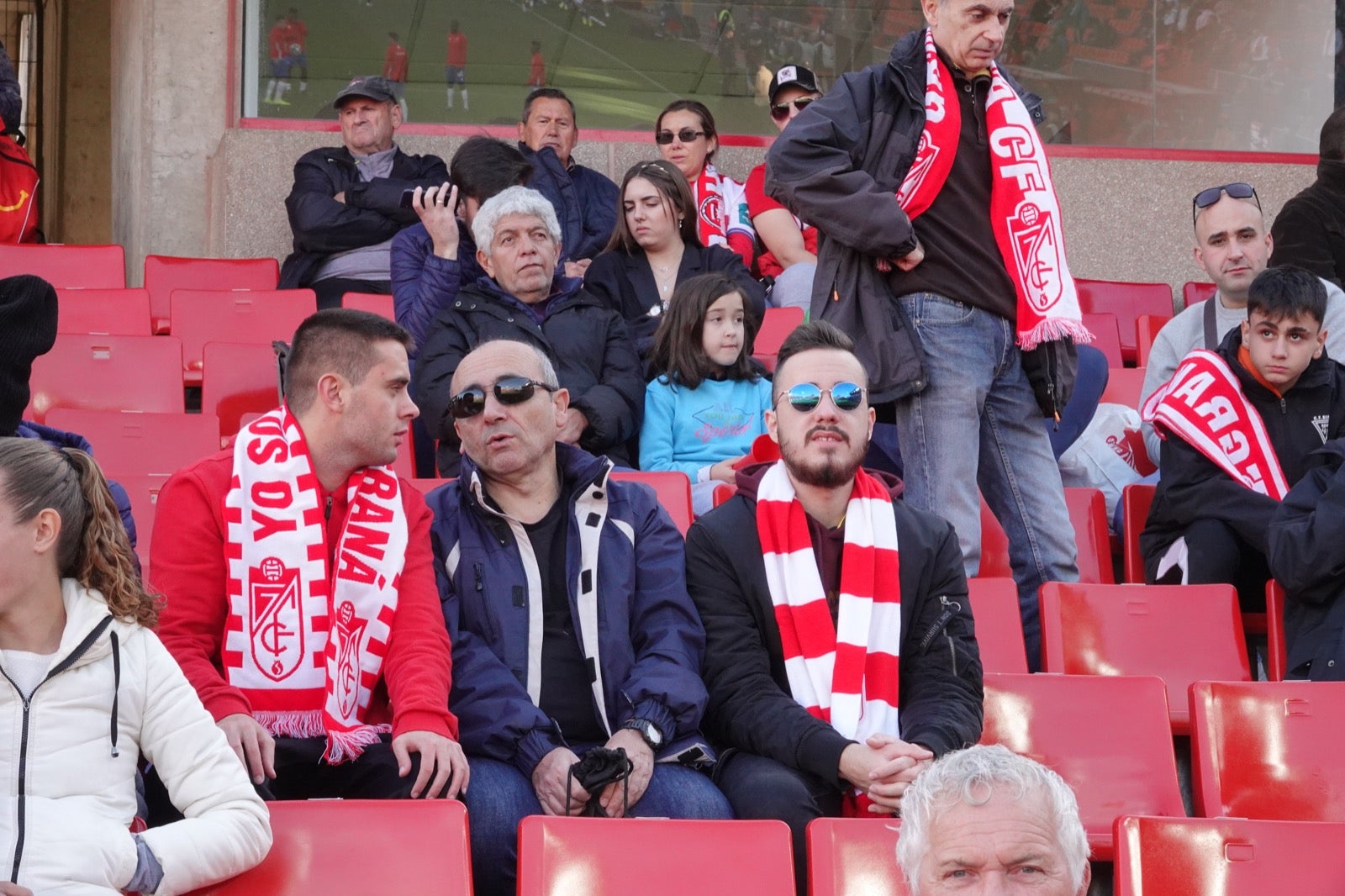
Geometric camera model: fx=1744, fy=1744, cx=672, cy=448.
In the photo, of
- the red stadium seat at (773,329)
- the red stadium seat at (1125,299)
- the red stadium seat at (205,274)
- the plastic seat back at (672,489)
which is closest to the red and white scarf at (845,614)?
the plastic seat back at (672,489)

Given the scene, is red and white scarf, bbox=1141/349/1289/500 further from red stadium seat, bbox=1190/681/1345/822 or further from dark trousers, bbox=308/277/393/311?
dark trousers, bbox=308/277/393/311

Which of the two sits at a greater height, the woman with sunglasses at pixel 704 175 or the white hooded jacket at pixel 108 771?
the woman with sunglasses at pixel 704 175

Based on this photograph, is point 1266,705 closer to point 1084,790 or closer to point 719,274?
point 1084,790

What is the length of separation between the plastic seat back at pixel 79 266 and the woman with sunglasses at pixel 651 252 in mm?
1905

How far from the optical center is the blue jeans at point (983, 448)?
4.07m

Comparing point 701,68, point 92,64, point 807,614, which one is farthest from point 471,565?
point 92,64

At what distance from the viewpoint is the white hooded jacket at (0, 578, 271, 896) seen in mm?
2383

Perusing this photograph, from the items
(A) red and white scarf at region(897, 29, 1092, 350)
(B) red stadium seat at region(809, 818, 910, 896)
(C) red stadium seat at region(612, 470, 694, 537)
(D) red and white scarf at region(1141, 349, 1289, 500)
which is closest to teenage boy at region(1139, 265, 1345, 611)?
(D) red and white scarf at region(1141, 349, 1289, 500)

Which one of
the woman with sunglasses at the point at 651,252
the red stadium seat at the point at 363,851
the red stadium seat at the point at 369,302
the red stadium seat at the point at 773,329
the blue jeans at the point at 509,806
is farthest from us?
the red stadium seat at the point at 773,329

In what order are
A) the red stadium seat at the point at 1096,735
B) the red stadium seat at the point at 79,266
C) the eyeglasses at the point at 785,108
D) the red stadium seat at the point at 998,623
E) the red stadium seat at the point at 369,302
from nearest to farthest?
1. the red stadium seat at the point at 1096,735
2. the red stadium seat at the point at 998,623
3. the red stadium seat at the point at 369,302
4. the red stadium seat at the point at 79,266
5. the eyeglasses at the point at 785,108

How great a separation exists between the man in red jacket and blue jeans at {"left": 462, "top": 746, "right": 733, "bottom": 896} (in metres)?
0.08

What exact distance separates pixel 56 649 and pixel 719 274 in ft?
9.36

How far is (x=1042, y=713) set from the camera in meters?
3.58

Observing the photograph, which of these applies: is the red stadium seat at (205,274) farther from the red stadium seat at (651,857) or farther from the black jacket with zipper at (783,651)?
the red stadium seat at (651,857)
